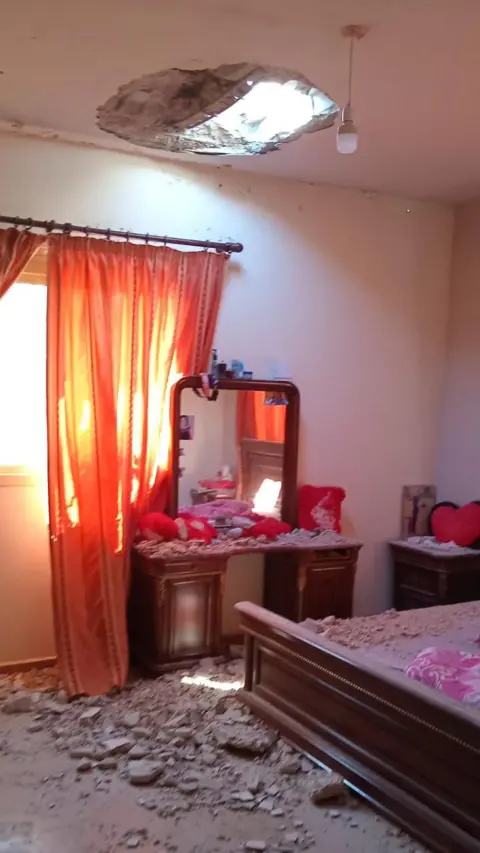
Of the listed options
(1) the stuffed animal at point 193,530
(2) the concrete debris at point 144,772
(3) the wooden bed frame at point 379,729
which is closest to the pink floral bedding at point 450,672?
(3) the wooden bed frame at point 379,729

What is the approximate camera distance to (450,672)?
2.46 metres

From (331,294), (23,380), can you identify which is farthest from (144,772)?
(331,294)

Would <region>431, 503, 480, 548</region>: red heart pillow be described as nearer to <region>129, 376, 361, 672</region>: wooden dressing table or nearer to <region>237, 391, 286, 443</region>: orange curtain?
<region>129, 376, 361, 672</region>: wooden dressing table

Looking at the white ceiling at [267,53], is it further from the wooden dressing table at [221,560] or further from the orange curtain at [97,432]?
the wooden dressing table at [221,560]

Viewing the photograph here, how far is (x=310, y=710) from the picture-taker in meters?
2.80

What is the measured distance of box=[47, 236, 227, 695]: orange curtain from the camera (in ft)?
11.4

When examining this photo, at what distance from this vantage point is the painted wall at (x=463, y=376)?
458 cm

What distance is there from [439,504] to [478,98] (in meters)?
2.37

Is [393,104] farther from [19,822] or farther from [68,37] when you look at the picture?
[19,822]

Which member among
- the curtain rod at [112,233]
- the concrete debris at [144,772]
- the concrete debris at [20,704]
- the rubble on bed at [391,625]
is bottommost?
the concrete debris at [20,704]

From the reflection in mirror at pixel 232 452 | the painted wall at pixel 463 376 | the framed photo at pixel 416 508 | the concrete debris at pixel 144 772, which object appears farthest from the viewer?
the framed photo at pixel 416 508

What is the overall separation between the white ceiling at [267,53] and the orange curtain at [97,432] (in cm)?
64

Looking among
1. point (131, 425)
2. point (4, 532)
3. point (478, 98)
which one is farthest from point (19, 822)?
point (478, 98)

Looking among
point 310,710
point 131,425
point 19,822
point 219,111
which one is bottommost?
point 19,822
